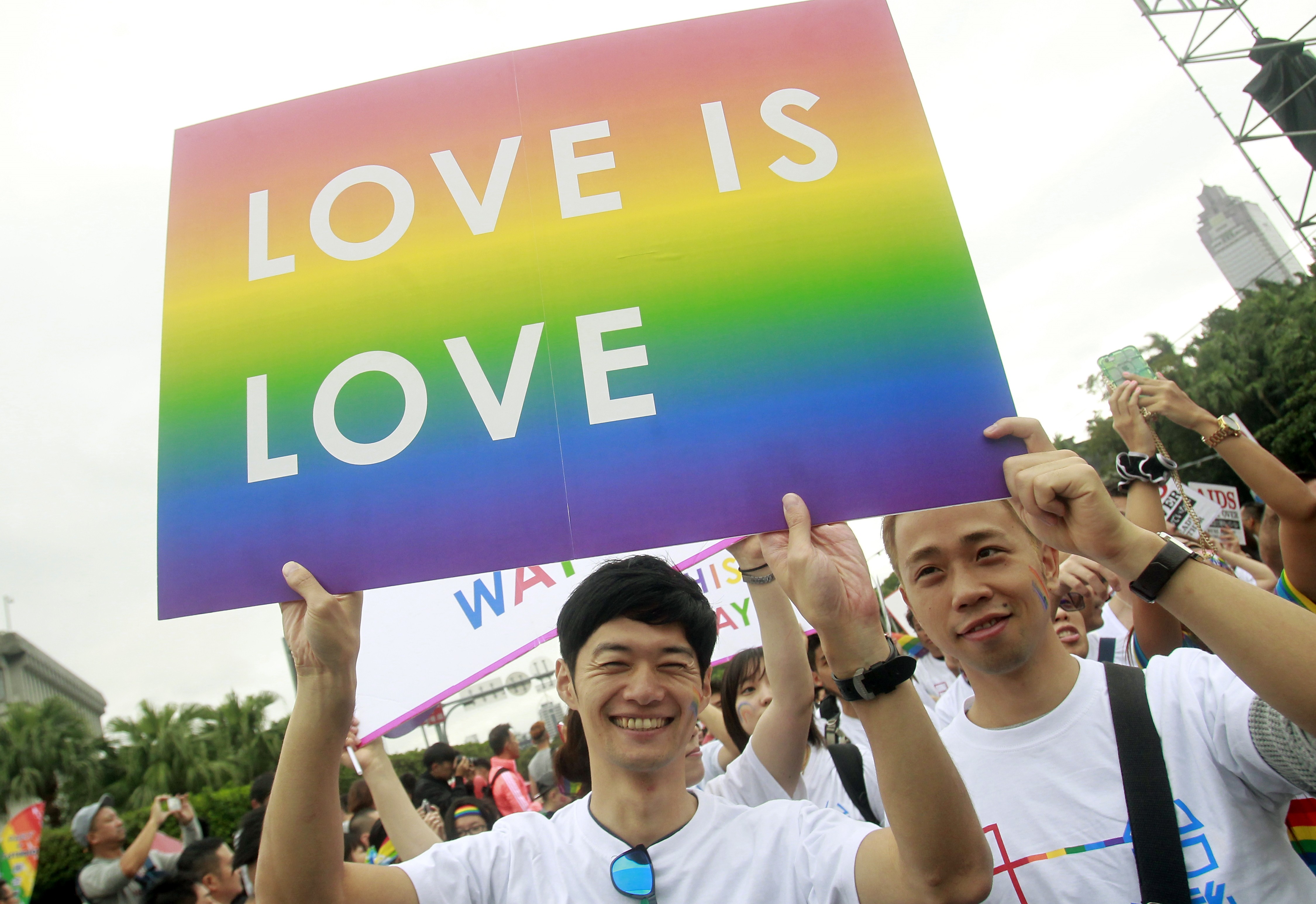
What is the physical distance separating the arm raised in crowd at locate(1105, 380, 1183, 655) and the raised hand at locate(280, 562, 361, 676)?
7.47 ft

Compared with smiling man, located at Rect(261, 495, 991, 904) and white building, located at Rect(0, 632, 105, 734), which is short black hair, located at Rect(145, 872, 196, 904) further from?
white building, located at Rect(0, 632, 105, 734)

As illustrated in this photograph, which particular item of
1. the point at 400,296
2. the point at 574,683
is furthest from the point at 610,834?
the point at 400,296

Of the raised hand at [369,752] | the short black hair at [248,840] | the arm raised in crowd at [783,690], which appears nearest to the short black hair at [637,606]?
the arm raised in crowd at [783,690]

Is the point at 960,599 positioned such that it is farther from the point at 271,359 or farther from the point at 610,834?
the point at 271,359

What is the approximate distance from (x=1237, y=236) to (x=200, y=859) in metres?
147

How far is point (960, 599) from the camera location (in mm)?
1855

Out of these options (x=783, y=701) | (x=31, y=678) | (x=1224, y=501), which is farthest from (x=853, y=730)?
(x=31, y=678)

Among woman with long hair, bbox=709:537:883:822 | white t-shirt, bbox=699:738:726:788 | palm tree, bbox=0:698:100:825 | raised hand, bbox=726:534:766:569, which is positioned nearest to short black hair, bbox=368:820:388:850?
white t-shirt, bbox=699:738:726:788

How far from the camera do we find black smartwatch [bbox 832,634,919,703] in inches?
61.4

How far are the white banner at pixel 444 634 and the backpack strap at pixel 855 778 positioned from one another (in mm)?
676

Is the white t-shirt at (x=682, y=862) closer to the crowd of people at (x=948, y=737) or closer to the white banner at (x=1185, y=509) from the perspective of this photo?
the crowd of people at (x=948, y=737)

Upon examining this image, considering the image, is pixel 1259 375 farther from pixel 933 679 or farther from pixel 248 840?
pixel 248 840

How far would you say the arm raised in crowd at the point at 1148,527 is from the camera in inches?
96.0

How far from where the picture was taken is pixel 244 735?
1464 inches
